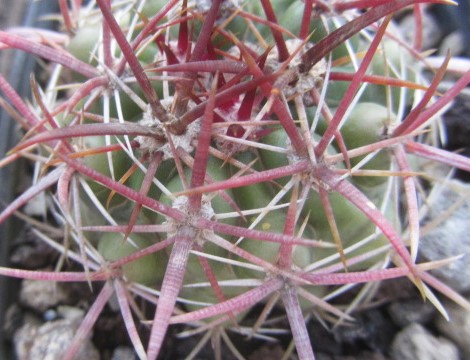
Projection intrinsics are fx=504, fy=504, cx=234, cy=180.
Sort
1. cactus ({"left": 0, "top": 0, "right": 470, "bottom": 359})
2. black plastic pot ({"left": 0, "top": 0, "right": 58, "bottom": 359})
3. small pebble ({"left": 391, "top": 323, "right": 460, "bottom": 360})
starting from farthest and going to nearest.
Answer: black plastic pot ({"left": 0, "top": 0, "right": 58, "bottom": 359}), small pebble ({"left": 391, "top": 323, "right": 460, "bottom": 360}), cactus ({"left": 0, "top": 0, "right": 470, "bottom": 359})

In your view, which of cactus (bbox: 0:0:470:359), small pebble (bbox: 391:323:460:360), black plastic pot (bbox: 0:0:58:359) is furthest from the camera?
black plastic pot (bbox: 0:0:58:359)

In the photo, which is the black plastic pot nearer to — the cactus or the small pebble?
the cactus

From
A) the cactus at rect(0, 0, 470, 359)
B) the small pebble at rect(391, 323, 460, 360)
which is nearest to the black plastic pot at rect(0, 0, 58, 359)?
the cactus at rect(0, 0, 470, 359)

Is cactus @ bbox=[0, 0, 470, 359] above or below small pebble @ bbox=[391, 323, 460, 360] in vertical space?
above

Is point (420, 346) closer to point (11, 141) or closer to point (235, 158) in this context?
point (235, 158)

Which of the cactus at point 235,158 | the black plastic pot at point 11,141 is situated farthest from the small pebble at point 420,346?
the black plastic pot at point 11,141

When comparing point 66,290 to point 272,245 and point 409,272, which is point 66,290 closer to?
point 272,245

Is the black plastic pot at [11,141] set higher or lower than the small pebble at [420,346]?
higher

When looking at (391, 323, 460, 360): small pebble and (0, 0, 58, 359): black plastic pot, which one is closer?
(391, 323, 460, 360): small pebble

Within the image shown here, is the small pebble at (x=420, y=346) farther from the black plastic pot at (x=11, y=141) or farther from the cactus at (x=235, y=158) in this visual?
the black plastic pot at (x=11, y=141)
